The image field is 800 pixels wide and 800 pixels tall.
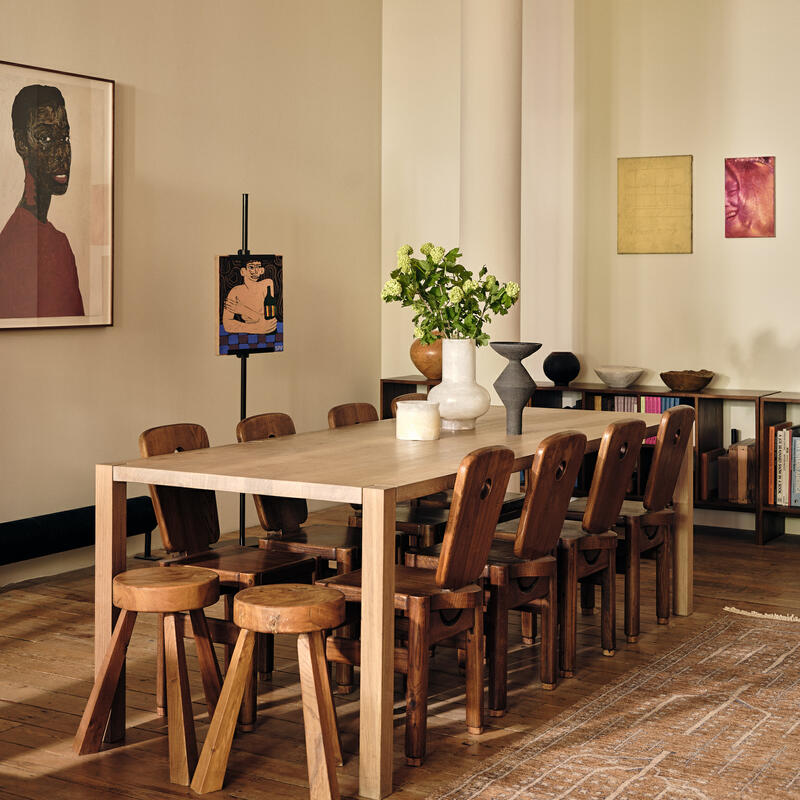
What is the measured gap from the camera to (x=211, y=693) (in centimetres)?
366

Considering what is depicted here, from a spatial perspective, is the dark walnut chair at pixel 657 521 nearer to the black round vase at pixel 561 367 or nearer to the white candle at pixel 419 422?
the white candle at pixel 419 422

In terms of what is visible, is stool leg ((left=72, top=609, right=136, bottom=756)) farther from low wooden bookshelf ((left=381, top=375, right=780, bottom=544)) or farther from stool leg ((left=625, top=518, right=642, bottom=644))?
low wooden bookshelf ((left=381, top=375, right=780, bottom=544))

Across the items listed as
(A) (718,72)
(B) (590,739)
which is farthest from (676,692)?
(A) (718,72)

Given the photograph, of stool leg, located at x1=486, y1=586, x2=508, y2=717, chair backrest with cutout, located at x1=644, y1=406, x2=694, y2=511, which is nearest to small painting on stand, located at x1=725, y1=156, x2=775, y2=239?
chair backrest with cutout, located at x1=644, y1=406, x2=694, y2=511

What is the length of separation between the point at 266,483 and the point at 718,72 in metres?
5.15

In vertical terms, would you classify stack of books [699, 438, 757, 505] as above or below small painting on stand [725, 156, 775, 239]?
below

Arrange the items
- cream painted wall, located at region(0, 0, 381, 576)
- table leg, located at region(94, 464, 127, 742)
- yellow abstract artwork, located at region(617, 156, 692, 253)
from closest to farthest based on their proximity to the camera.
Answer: table leg, located at region(94, 464, 127, 742)
cream painted wall, located at region(0, 0, 381, 576)
yellow abstract artwork, located at region(617, 156, 692, 253)

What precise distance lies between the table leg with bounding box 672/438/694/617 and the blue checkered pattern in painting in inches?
89.9

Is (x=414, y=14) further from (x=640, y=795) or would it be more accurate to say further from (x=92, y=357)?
(x=640, y=795)

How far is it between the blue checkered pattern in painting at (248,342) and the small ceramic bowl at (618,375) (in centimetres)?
223

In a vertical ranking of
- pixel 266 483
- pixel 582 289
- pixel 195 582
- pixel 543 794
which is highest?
pixel 582 289

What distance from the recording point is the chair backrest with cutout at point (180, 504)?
4055mm

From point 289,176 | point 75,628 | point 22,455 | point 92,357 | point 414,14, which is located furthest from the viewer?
point 414,14

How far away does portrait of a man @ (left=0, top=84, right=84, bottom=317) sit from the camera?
5.69m
